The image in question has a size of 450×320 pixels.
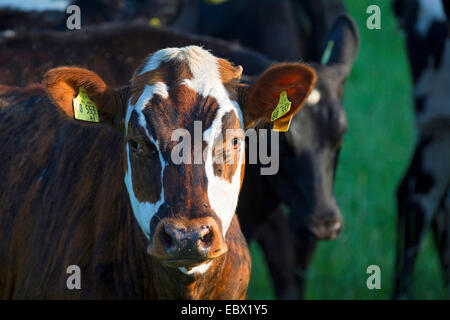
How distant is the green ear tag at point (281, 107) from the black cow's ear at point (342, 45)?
1534 mm

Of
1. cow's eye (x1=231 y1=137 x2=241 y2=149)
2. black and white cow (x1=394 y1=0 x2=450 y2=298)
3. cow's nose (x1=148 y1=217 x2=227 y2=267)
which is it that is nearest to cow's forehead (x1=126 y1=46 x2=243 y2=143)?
cow's eye (x1=231 y1=137 x2=241 y2=149)

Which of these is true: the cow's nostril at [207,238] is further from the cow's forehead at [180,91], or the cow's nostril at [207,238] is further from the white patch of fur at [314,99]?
the white patch of fur at [314,99]

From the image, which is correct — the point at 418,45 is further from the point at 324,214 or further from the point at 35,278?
the point at 35,278

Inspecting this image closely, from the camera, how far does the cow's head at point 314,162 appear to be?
4.42 meters

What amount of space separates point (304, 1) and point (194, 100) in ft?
13.3

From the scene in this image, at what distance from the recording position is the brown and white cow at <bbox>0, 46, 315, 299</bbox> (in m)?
2.95

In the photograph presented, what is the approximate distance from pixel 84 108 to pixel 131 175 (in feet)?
1.22

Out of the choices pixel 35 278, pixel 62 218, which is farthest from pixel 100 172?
pixel 35 278

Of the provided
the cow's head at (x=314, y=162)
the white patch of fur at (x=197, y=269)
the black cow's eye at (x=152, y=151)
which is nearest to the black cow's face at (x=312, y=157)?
the cow's head at (x=314, y=162)

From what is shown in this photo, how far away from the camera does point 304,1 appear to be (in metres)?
6.85

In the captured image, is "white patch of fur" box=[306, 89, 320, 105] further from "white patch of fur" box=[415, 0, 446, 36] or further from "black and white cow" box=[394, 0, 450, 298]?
"white patch of fur" box=[415, 0, 446, 36]

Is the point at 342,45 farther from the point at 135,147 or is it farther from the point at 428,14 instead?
the point at 135,147

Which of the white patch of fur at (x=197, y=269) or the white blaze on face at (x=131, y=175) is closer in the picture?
the white blaze on face at (x=131, y=175)

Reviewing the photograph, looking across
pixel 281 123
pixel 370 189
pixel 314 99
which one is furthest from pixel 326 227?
pixel 370 189
